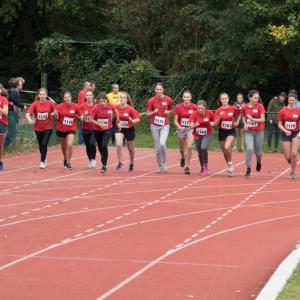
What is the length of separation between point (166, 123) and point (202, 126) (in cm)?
90

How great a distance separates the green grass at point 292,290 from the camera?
679 cm

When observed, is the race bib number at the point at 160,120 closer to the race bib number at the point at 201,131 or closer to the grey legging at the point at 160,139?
the grey legging at the point at 160,139

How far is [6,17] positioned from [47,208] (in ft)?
114

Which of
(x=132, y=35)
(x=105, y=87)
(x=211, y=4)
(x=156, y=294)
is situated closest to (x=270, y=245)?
(x=156, y=294)

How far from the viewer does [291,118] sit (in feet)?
56.9

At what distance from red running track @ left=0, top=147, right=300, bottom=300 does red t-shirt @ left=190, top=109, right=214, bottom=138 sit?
99 centimetres

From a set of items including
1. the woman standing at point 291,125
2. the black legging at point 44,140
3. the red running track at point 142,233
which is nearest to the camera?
the red running track at point 142,233

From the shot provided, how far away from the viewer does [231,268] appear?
854cm

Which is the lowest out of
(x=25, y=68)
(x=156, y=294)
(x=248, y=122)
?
(x=156, y=294)

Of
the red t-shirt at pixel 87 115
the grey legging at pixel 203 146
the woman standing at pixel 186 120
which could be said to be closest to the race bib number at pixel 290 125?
the grey legging at pixel 203 146

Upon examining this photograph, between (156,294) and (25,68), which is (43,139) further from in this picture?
(25,68)

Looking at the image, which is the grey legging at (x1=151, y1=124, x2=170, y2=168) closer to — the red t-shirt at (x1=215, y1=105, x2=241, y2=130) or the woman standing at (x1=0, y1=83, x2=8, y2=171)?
the red t-shirt at (x1=215, y1=105, x2=241, y2=130)

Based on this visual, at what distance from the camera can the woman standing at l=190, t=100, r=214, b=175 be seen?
710 inches

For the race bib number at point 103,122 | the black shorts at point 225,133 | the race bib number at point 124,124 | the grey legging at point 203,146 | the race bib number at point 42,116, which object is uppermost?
the race bib number at point 42,116
